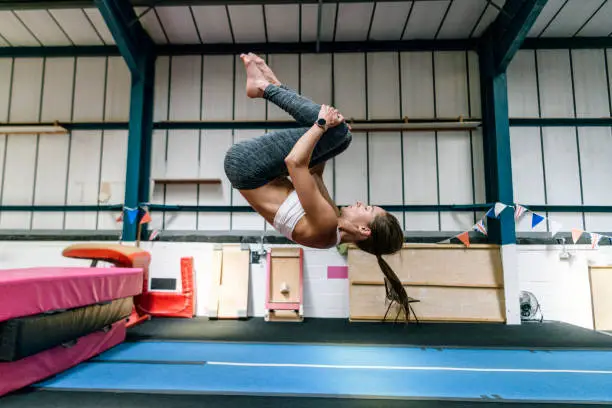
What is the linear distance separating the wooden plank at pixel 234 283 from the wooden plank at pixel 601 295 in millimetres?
4997

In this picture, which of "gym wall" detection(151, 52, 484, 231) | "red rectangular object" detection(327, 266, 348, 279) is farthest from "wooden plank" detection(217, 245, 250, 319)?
"red rectangular object" detection(327, 266, 348, 279)

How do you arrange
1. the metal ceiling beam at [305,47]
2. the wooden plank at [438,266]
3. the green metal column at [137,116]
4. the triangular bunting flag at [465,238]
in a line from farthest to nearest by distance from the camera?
the metal ceiling beam at [305,47] < the green metal column at [137,116] < the triangular bunting flag at [465,238] < the wooden plank at [438,266]

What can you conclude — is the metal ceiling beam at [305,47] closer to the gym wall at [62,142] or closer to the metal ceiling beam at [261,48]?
the metal ceiling beam at [261,48]

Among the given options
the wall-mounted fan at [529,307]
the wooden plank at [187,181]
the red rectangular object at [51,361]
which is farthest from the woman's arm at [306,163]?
the wall-mounted fan at [529,307]

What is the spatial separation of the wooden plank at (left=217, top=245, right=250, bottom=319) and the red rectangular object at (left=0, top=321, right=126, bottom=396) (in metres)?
1.87

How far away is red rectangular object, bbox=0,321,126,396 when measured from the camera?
2.42 m

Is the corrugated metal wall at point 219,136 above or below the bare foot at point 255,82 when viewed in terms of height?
above

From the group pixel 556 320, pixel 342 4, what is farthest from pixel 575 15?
pixel 556 320

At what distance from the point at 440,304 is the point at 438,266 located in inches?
20.7

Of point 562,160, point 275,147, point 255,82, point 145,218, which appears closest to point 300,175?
point 275,147

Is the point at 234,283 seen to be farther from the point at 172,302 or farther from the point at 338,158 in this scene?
the point at 338,158

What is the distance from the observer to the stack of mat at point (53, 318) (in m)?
2.31

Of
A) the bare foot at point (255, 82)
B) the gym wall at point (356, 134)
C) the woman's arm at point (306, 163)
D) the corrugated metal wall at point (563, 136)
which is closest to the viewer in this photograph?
the woman's arm at point (306, 163)

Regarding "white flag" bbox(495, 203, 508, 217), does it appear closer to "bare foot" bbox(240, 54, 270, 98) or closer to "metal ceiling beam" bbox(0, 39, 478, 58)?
"metal ceiling beam" bbox(0, 39, 478, 58)
